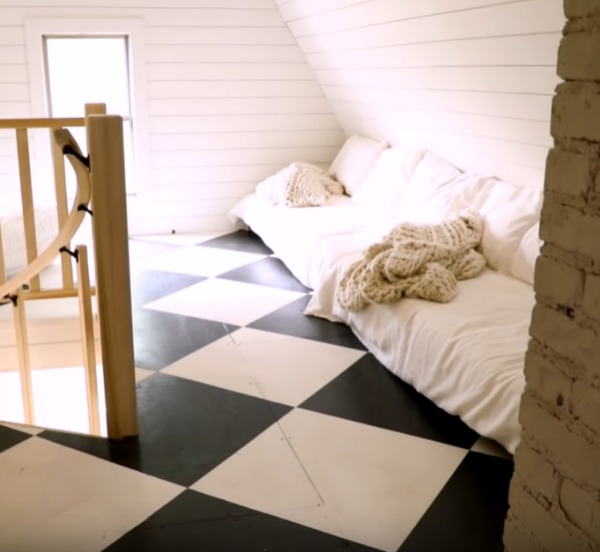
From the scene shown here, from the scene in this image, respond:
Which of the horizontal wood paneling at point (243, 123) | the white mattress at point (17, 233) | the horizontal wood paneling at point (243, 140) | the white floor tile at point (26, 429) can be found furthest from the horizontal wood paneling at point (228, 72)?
the white floor tile at point (26, 429)

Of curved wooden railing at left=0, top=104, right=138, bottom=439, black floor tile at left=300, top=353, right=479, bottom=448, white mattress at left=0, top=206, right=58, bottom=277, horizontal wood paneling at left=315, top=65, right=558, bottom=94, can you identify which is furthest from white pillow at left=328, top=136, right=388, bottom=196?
curved wooden railing at left=0, top=104, right=138, bottom=439

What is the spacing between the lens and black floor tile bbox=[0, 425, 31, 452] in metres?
1.90

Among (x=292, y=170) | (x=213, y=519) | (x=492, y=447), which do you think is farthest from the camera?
(x=292, y=170)

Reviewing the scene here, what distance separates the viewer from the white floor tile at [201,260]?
3.80m

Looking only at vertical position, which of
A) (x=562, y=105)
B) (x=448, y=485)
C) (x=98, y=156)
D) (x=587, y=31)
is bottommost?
(x=448, y=485)

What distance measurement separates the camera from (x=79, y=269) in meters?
2.29

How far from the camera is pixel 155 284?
3537mm

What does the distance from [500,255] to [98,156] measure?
5.36ft

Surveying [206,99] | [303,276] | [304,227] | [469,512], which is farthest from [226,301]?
[469,512]

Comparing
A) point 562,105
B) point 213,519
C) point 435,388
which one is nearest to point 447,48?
point 435,388

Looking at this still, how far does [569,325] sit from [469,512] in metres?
0.76

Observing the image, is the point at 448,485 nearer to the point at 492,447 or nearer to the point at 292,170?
the point at 492,447

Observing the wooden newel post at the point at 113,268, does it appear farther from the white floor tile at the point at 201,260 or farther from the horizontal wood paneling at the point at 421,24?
the white floor tile at the point at 201,260

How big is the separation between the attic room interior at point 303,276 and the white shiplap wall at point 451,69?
0.05 ft
